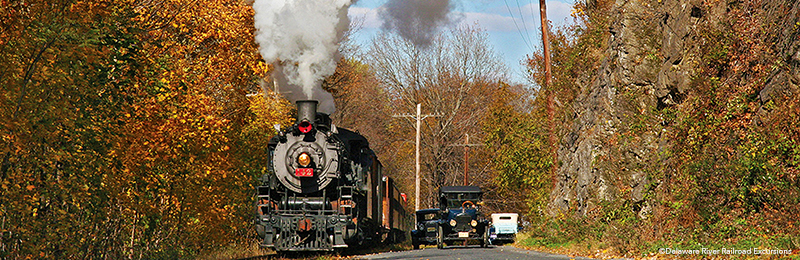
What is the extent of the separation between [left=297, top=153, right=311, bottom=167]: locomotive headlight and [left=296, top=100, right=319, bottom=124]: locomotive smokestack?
0.92m

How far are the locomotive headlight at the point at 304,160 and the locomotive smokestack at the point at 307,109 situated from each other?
3.01ft

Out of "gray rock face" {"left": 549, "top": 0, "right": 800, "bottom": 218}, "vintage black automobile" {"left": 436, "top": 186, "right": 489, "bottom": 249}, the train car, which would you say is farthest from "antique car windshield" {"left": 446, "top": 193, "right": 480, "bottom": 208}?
"gray rock face" {"left": 549, "top": 0, "right": 800, "bottom": 218}

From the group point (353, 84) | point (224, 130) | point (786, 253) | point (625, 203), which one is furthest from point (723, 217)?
point (353, 84)

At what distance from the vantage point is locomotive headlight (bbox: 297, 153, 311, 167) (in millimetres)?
19703

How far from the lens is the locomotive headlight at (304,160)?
1970 centimetres

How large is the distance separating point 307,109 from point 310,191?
213 cm

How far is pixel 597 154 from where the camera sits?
85.5ft

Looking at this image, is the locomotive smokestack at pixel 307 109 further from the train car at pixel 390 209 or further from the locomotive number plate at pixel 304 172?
the train car at pixel 390 209

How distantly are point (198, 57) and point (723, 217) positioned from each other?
12818 mm

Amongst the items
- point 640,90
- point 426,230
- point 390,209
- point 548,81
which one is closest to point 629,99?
point 640,90

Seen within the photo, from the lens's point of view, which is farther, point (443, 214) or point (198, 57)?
point (443, 214)

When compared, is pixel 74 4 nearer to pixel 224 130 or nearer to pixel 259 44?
pixel 224 130

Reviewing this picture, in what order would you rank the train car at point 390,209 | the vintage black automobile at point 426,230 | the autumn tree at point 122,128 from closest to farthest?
the autumn tree at point 122,128
the train car at point 390,209
the vintage black automobile at point 426,230

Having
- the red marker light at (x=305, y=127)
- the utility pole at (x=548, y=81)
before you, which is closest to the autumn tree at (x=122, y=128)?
the red marker light at (x=305, y=127)
